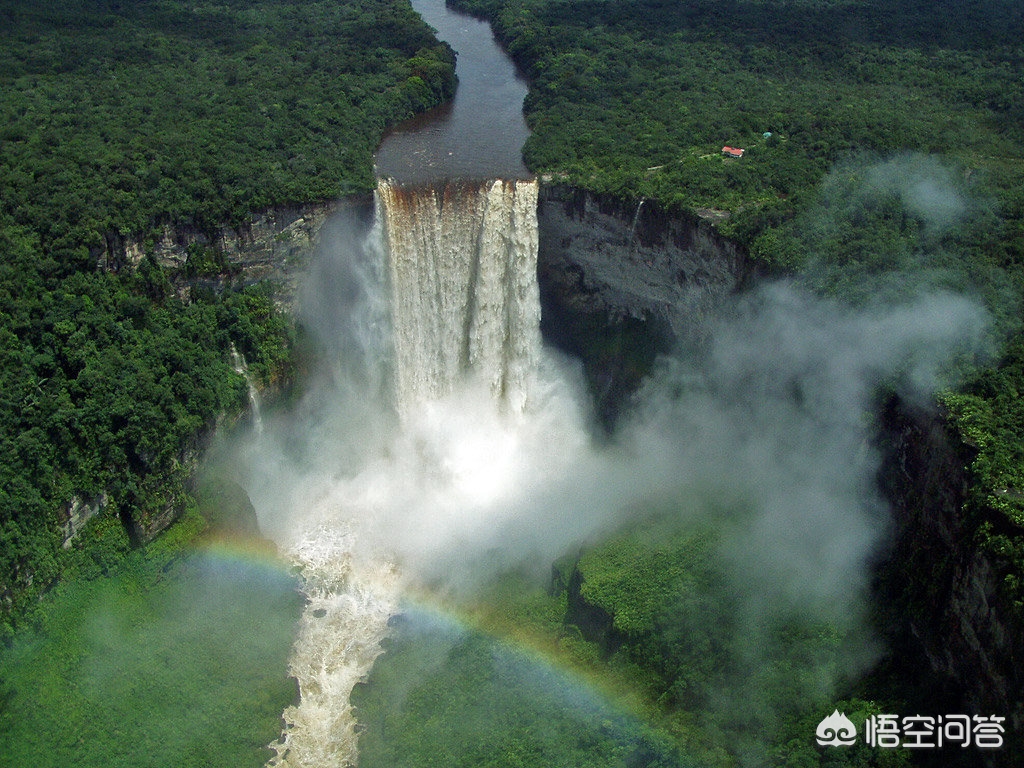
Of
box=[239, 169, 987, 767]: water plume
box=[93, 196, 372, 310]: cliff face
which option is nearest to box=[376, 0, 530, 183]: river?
box=[239, 169, 987, 767]: water plume

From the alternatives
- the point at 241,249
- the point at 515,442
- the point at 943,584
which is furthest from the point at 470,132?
the point at 943,584

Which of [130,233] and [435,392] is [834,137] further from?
[130,233]

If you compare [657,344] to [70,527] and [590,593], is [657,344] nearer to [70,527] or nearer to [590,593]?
[590,593]

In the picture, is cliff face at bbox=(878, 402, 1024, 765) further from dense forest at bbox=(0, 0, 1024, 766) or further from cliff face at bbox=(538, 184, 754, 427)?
cliff face at bbox=(538, 184, 754, 427)

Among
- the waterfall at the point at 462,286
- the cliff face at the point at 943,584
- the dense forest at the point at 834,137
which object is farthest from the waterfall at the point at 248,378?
the cliff face at the point at 943,584

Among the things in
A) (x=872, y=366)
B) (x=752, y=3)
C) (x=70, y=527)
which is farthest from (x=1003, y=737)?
(x=752, y=3)
